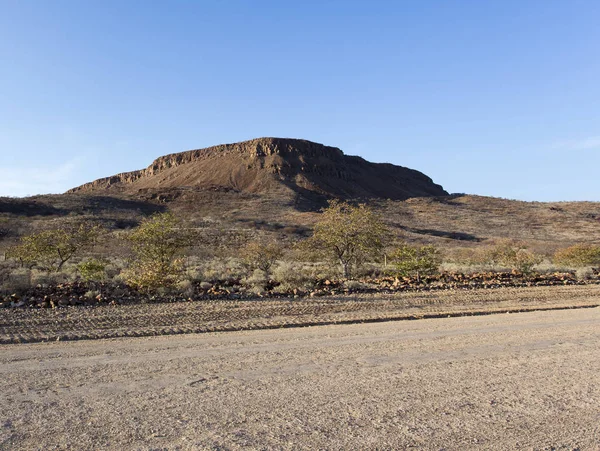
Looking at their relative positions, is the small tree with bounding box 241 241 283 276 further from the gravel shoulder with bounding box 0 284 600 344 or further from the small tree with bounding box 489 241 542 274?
the small tree with bounding box 489 241 542 274

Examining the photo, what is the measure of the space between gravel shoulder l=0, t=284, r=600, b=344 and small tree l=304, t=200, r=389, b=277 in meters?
9.46

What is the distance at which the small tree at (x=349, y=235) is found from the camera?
2770cm

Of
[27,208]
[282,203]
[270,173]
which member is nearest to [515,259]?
[282,203]

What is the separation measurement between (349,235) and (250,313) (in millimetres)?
15905

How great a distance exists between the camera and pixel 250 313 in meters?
12.8

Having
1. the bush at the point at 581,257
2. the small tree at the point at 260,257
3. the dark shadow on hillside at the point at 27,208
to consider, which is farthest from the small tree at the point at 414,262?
the dark shadow on hillside at the point at 27,208

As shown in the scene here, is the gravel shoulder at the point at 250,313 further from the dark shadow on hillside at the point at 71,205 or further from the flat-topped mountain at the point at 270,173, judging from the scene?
the flat-topped mountain at the point at 270,173

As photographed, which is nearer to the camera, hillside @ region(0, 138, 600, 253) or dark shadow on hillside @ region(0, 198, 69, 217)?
hillside @ region(0, 138, 600, 253)

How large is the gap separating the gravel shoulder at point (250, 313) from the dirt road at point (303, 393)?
4.22 feet

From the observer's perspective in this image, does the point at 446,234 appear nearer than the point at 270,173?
Yes

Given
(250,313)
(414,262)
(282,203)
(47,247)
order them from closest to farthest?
1. (250,313)
2. (414,262)
3. (47,247)
4. (282,203)

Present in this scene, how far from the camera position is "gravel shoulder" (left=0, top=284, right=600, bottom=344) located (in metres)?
10.1

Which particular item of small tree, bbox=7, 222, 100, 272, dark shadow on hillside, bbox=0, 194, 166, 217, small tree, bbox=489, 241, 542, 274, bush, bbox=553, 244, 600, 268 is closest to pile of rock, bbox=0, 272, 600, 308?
small tree, bbox=489, 241, 542, 274

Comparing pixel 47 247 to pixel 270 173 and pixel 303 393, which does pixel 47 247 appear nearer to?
pixel 303 393
